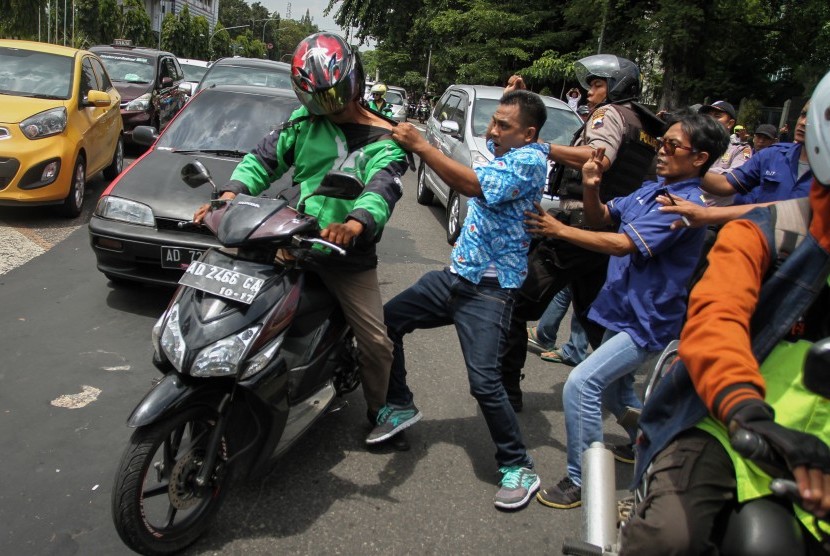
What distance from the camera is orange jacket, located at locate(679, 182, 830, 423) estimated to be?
1609mm

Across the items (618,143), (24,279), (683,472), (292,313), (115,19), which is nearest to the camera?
(683,472)

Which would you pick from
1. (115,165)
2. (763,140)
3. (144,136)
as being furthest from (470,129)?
(115,165)

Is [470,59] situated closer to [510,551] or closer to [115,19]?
[115,19]

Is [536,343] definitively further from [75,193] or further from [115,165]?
[115,165]

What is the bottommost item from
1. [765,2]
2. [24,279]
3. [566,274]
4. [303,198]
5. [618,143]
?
[24,279]

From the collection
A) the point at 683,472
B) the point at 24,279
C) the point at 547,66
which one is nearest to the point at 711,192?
the point at 683,472

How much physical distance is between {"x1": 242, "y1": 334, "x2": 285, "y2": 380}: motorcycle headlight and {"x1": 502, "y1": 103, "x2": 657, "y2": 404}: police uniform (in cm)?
165

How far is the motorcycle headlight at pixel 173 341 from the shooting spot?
254 centimetres

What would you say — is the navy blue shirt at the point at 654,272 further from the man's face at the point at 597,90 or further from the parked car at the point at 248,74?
the parked car at the point at 248,74

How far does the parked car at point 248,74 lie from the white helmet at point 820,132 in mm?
8243

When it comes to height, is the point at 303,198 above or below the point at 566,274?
above

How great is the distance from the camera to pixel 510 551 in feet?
9.75

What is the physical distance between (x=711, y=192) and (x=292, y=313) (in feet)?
8.76

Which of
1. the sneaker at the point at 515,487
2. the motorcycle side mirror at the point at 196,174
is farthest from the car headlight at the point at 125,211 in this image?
the sneaker at the point at 515,487
